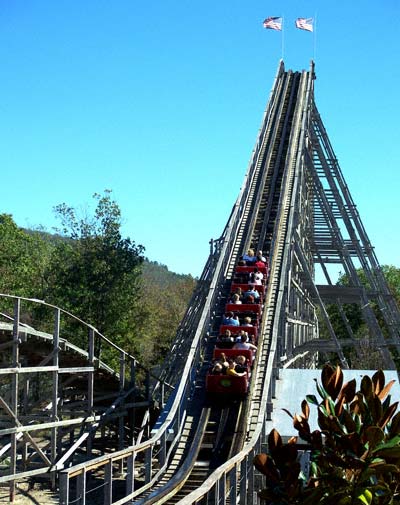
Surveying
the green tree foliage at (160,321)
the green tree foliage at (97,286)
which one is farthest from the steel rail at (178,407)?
the green tree foliage at (160,321)

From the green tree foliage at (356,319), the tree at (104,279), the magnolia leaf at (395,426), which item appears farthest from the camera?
the green tree foliage at (356,319)

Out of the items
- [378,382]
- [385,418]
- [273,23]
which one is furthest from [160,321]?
[385,418]

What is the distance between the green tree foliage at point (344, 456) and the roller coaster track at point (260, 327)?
39.2 inches

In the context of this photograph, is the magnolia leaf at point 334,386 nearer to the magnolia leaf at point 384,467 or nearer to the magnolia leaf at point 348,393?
the magnolia leaf at point 348,393

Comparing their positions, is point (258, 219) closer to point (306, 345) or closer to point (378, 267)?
point (306, 345)

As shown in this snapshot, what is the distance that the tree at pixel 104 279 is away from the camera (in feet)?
115

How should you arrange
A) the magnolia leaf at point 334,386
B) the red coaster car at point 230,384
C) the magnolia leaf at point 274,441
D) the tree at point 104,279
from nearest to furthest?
the magnolia leaf at point 274,441, the magnolia leaf at point 334,386, the red coaster car at point 230,384, the tree at point 104,279

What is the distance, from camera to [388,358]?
1081 inches

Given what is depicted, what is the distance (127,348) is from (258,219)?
14.9 metres

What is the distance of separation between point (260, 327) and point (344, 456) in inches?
516

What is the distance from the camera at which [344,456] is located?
5820 mm

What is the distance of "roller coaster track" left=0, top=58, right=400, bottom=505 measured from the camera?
12.2m

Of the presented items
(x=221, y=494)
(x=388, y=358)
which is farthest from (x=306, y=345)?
(x=221, y=494)

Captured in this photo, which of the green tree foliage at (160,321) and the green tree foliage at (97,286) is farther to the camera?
the green tree foliage at (160,321)
